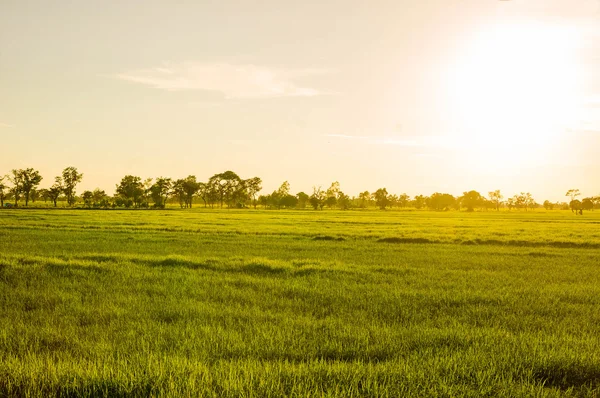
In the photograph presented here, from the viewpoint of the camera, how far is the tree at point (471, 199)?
183m

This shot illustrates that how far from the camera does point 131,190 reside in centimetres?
12244

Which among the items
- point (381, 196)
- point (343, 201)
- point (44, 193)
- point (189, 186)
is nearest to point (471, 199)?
point (381, 196)

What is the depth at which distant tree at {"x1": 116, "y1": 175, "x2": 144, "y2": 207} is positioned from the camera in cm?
11931

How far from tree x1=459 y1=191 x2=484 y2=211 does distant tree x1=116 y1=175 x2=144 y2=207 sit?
442 ft

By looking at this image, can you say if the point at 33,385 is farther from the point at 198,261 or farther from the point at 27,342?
the point at 198,261

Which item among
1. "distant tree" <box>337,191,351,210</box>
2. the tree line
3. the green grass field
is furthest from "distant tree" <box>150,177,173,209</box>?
the green grass field

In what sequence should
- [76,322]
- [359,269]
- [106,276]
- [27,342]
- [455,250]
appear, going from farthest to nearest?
1. [455,250]
2. [359,269]
3. [106,276]
4. [76,322]
5. [27,342]

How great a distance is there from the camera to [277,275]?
13.0 meters

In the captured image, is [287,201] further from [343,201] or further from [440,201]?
[440,201]

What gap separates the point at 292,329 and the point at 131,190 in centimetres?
12587

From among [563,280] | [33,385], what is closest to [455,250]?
[563,280]

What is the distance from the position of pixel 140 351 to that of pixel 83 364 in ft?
2.83

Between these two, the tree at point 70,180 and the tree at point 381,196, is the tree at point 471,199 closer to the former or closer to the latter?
the tree at point 381,196

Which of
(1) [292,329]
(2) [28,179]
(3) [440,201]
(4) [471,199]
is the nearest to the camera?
(1) [292,329]
